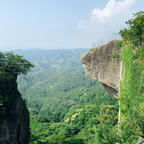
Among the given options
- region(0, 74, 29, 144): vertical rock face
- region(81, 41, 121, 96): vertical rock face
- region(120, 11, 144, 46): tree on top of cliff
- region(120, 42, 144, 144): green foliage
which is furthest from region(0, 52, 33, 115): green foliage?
region(120, 11, 144, 46): tree on top of cliff

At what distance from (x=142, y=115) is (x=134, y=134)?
1.44 metres

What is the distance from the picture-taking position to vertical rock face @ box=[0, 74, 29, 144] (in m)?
15.4

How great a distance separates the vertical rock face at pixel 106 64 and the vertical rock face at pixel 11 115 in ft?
35.3

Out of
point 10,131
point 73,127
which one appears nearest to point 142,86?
point 10,131

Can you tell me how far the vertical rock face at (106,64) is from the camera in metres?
18.5

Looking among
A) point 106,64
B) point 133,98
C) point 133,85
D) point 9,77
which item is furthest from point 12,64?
point 133,98

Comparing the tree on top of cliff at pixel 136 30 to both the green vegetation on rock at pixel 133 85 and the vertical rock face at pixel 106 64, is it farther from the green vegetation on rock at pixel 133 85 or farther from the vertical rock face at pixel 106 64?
the vertical rock face at pixel 106 64

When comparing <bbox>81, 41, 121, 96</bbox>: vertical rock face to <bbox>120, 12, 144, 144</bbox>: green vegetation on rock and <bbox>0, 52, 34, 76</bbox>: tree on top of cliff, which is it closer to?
<bbox>120, 12, 144, 144</bbox>: green vegetation on rock

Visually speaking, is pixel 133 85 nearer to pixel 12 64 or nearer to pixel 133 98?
pixel 133 98

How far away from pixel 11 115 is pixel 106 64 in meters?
13.7

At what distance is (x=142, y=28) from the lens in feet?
43.9

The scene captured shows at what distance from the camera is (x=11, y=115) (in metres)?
17.2

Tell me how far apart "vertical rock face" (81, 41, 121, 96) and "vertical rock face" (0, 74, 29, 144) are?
1076 centimetres

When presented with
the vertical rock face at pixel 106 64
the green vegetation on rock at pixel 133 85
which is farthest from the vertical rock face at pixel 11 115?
the green vegetation on rock at pixel 133 85
